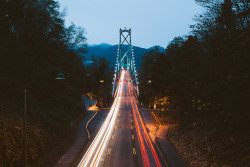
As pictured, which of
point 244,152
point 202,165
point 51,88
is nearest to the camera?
point 244,152

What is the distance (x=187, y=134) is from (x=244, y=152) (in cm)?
982

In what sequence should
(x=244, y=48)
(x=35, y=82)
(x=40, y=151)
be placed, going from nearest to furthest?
(x=244, y=48), (x=40, y=151), (x=35, y=82)

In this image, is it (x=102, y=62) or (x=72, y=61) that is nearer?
(x=72, y=61)

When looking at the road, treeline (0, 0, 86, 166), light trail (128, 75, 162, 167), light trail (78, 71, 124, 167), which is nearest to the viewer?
treeline (0, 0, 86, 166)

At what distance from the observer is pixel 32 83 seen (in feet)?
93.5

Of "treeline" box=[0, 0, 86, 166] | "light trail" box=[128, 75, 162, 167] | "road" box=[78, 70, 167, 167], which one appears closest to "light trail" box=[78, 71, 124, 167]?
"road" box=[78, 70, 167, 167]

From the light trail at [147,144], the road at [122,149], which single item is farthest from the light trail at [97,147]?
the light trail at [147,144]

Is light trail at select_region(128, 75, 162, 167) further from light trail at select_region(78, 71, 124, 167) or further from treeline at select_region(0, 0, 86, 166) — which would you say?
treeline at select_region(0, 0, 86, 166)

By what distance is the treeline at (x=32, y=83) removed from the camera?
1486cm

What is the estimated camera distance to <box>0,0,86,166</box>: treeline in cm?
1486

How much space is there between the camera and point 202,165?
602 inches

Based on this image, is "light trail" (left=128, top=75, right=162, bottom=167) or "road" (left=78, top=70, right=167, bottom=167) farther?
"light trail" (left=128, top=75, right=162, bottom=167)

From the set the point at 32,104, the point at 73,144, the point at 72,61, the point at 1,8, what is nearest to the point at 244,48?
the point at 73,144

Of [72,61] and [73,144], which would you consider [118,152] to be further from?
[72,61]
